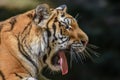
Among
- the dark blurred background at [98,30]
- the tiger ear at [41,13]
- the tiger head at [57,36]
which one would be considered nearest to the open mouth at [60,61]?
the tiger head at [57,36]

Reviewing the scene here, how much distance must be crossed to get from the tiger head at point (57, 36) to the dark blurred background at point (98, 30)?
4.96 feet

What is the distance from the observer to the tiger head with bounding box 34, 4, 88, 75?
3.05 metres

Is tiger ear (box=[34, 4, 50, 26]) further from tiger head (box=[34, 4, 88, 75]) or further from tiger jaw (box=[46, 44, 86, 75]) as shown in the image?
tiger jaw (box=[46, 44, 86, 75])

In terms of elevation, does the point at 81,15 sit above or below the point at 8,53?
above

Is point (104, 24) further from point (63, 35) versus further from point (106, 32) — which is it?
point (63, 35)

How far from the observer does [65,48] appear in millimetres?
3133

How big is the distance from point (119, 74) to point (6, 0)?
954 millimetres

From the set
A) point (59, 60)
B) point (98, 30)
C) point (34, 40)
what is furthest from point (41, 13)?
point (98, 30)

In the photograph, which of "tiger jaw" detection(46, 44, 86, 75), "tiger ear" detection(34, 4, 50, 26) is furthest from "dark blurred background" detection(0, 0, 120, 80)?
"tiger ear" detection(34, 4, 50, 26)

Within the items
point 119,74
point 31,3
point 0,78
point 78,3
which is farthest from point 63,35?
point 119,74

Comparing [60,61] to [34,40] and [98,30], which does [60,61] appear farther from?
[98,30]

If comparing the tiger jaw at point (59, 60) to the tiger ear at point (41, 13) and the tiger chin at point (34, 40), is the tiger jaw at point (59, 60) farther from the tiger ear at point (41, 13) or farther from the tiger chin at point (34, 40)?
the tiger ear at point (41, 13)

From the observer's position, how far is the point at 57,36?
309 cm

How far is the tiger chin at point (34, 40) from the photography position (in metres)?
3.02
